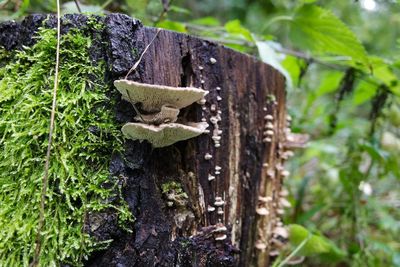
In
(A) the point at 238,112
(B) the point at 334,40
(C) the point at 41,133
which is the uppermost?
(B) the point at 334,40

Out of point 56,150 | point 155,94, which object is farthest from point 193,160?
point 56,150

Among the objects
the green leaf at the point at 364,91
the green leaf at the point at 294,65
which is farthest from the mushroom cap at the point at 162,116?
the green leaf at the point at 364,91

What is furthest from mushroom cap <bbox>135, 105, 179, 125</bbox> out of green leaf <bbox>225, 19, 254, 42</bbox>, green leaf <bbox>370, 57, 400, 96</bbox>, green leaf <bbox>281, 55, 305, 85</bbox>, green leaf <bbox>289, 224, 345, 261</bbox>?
green leaf <bbox>281, 55, 305, 85</bbox>

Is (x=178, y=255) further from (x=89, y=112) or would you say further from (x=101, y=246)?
(x=89, y=112)

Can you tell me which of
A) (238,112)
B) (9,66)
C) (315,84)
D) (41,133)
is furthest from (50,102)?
(315,84)

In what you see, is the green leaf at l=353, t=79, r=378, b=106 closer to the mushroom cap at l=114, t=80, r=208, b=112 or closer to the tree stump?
the tree stump
